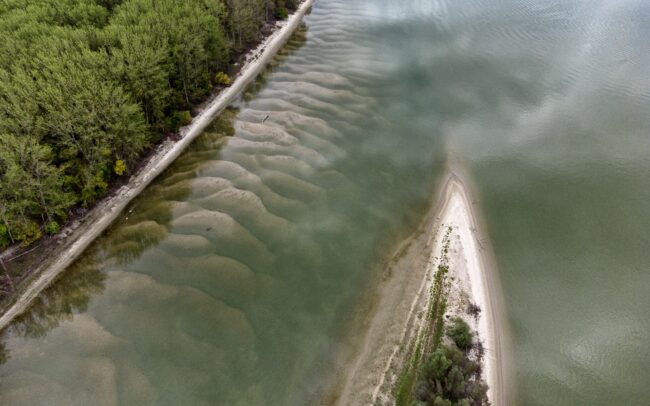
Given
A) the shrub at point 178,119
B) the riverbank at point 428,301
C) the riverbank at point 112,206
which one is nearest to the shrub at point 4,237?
the riverbank at point 112,206

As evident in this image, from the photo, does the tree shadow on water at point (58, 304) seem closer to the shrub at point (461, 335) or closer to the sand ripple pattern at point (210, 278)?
the sand ripple pattern at point (210, 278)

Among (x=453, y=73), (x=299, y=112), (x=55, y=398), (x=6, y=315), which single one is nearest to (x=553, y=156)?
(x=453, y=73)

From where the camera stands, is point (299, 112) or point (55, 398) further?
point (299, 112)

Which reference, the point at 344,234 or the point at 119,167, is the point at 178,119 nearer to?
the point at 119,167

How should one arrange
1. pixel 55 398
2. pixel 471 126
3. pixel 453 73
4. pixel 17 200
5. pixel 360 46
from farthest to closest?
1. pixel 360 46
2. pixel 453 73
3. pixel 471 126
4. pixel 17 200
5. pixel 55 398

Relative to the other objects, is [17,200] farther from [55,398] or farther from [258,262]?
[258,262]

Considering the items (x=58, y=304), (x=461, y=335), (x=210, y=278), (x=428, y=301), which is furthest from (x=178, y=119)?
(x=461, y=335)

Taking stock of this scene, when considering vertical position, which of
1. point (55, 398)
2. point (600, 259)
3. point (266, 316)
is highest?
point (600, 259)

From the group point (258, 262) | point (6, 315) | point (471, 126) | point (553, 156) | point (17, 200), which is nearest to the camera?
point (6, 315)
